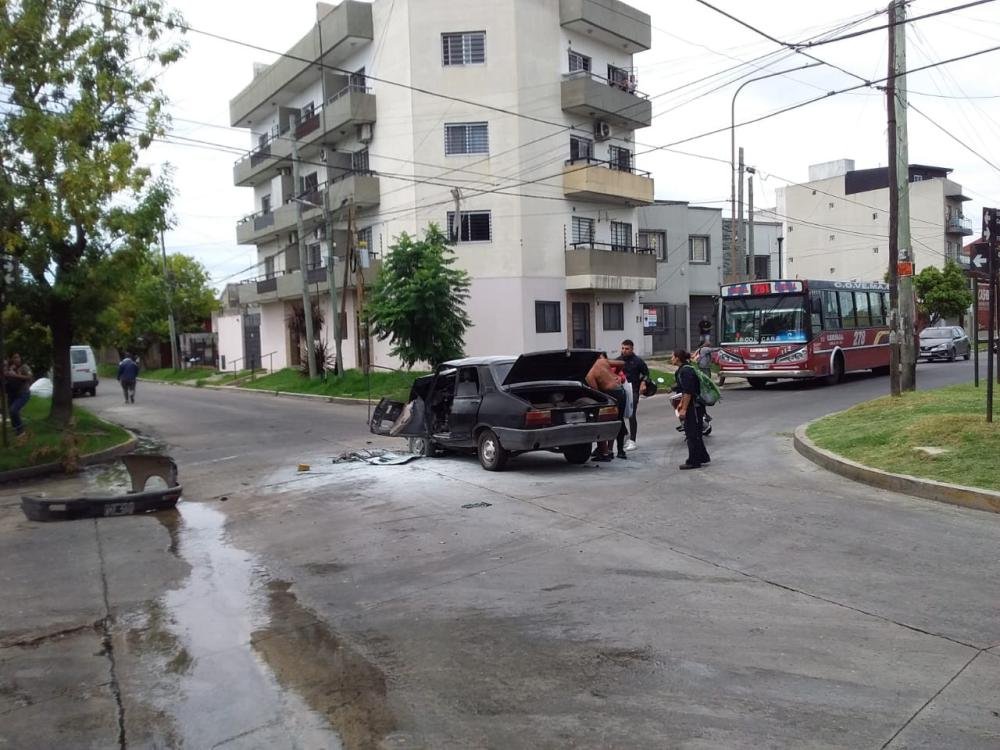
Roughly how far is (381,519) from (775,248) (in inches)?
1988

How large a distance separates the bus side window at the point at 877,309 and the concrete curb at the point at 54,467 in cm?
2182

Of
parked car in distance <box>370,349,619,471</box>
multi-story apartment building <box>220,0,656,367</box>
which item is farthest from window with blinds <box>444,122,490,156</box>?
parked car in distance <box>370,349,619,471</box>

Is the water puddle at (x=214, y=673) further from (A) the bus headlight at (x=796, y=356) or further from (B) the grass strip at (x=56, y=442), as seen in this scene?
(A) the bus headlight at (x=796, y=356)

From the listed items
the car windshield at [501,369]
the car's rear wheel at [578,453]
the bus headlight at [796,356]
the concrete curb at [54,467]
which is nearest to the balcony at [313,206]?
the concrete curb at [54,467]

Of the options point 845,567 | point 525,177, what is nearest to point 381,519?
point 845,567

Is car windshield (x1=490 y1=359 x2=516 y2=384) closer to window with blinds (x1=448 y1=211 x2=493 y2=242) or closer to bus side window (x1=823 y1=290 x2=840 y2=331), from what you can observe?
bus side window (x1=823 y1=290 x2=840 y2=331)

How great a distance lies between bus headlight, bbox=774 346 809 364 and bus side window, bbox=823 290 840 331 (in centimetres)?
127

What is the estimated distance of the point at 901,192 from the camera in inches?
661

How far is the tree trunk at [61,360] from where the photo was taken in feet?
51.8

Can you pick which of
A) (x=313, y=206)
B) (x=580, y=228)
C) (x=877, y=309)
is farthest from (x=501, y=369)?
(x=313, y=206)

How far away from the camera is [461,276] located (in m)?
26.3

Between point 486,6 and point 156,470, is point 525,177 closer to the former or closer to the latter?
point 486,6

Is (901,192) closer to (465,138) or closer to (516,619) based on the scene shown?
(516,619)

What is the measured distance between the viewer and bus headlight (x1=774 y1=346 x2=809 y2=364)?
2273 centimetres
